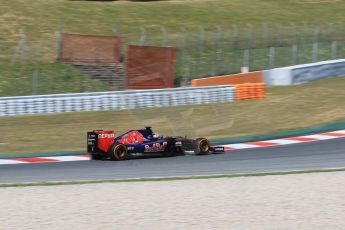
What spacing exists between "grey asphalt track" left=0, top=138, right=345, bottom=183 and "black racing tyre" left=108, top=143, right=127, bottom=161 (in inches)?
5.7

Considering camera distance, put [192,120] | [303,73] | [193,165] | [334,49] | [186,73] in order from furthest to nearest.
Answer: [334,49] < [186,73] < [303,73] < [192,120] < [193,165]

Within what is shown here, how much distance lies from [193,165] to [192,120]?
4266 millimetres

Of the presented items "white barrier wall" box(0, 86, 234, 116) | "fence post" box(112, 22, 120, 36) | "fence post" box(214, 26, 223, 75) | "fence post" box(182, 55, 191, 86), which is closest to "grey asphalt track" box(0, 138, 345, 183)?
"white barrier wall" box(0, 86, 234, 116)

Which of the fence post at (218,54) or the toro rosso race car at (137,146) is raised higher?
the fence post at (218,54)

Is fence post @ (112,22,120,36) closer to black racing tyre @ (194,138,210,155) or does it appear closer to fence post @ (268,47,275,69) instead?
fence post @ (268,47,275,69)

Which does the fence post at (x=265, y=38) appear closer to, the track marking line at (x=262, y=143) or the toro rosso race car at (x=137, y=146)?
the track marking line at (x=262, y=143)

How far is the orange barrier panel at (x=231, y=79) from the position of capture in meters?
25.9

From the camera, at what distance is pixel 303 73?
1038 inches

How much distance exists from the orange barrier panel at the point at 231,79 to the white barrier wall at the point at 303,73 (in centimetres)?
38

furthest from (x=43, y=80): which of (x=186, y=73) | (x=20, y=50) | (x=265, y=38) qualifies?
(x=265, y=38)

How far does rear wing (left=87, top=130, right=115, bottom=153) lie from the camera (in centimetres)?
1477

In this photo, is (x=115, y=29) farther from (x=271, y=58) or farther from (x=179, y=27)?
(x=271, y=58)

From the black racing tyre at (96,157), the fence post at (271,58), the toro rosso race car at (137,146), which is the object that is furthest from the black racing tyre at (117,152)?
the fence post at (271,58)

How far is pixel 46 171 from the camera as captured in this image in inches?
535
